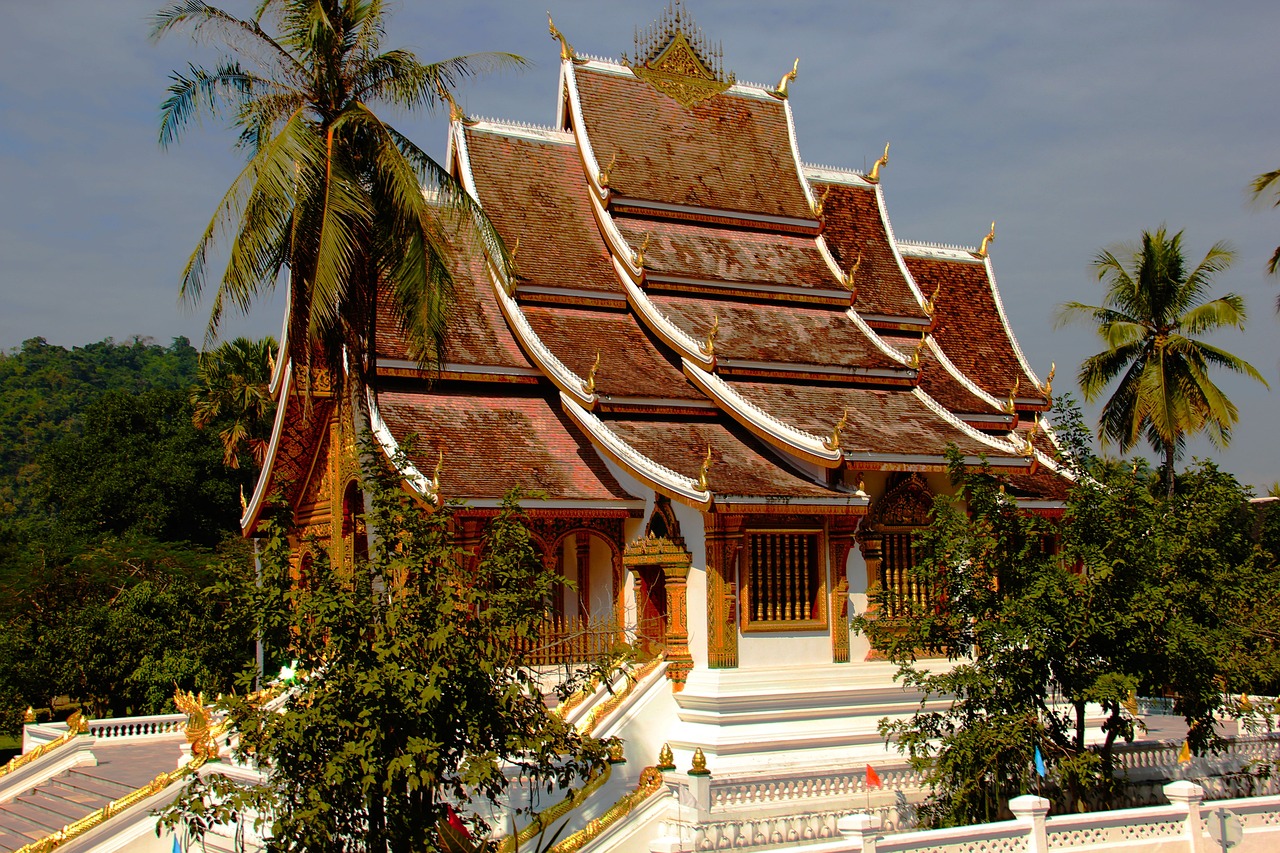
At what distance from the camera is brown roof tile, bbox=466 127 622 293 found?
19.5m

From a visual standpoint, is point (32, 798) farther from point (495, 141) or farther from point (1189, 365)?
point (1189, 365)

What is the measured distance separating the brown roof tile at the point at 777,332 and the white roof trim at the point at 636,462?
207 centimetres

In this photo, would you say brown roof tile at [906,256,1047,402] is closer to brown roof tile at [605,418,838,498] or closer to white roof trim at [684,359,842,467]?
white roof trim at [684,359,842,467]

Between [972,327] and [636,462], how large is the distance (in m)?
9.01

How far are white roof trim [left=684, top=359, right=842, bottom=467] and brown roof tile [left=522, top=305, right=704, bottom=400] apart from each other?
0.77 ft

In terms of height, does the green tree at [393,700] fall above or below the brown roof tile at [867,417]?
below

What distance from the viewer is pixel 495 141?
21016 mm

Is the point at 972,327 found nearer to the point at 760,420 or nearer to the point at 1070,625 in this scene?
the point at 760,420

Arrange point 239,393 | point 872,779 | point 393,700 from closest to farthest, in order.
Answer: point 393,700 → point 872,779 → point 239,393

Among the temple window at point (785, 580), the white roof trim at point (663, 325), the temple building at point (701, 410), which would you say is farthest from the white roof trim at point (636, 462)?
the white roof trim at point (663, 325)

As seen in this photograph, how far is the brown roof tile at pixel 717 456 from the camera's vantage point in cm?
1566

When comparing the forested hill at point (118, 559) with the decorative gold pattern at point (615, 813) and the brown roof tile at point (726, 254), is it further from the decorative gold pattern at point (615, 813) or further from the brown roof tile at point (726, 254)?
the brown roof tile at point (726, 254)

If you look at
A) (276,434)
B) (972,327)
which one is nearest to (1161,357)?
(972,327)

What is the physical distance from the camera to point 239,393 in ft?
106
